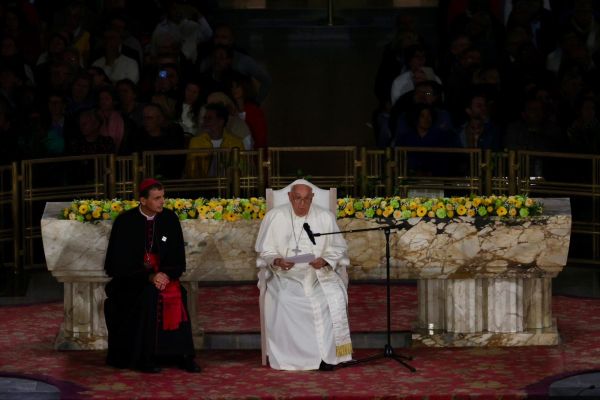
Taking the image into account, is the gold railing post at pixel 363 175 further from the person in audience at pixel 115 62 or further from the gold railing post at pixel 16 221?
the person in audience at pixel 115 62

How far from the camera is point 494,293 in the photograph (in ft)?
48.7

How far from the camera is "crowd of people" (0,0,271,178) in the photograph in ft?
65.3

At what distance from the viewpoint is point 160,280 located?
46.2 feet

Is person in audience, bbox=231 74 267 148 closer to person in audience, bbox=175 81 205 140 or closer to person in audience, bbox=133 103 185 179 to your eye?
person in audience, bbox=175 81 205 140

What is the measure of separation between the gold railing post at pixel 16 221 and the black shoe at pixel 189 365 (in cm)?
475

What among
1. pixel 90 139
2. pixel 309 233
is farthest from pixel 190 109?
pixel 309 233

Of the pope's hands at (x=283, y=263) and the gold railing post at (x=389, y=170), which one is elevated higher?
the gold railing post at (x=389, y=170)

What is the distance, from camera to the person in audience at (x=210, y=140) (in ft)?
65.1

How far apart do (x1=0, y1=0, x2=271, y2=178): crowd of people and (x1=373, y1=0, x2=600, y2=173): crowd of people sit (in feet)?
5.48

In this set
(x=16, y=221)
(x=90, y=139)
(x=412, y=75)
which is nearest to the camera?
(x=16, y=221)

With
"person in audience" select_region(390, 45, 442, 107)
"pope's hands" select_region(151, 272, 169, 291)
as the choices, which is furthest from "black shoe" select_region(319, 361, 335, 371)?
"person in audience" select_region(390, 45, 442, 107)

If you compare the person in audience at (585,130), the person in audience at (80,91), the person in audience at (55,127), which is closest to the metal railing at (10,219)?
the person in audience at (55,127)

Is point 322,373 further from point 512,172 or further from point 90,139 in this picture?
point 90,139

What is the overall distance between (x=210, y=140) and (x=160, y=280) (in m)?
6.09
